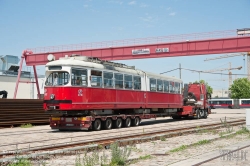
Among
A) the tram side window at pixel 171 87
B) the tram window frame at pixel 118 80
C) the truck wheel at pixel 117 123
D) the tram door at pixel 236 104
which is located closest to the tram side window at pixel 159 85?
the tram side window at pixel 171 87

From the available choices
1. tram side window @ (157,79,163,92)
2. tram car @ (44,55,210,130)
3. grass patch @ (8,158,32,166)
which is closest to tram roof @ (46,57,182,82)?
tram car @ (44,55,210,130)

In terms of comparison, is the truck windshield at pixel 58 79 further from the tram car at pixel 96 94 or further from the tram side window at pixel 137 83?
the tram side window at pixel 137 83

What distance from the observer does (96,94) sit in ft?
60.6

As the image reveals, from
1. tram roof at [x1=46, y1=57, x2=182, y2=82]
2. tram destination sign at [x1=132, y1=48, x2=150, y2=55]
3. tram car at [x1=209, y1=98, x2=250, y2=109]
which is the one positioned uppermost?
tram destination sign at [x1=132, y1=48, x2=150, y2=55]

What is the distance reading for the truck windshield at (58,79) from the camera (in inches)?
677

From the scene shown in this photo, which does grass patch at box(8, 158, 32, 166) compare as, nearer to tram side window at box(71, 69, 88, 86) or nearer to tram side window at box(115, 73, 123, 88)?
tram side window at box(71, 69, 88, 86)

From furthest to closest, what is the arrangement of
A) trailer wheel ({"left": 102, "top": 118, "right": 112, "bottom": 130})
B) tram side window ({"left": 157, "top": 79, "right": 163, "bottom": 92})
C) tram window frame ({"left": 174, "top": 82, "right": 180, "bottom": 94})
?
tram window frame ({"left": 174, "top": 82, "right": 180, "bottom": 94}) < tram side window ({"left": 157, "top": 79, "right": 163, "bottom": 92}) < trailer wheel ({"left": 102, "top": 118, "right": 112, "bottom": 130})

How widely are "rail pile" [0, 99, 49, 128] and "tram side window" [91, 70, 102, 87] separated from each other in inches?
282

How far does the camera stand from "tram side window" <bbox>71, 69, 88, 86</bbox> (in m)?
17.3

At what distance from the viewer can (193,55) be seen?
34531 millimetres

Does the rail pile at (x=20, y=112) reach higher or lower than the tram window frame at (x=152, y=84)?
lower

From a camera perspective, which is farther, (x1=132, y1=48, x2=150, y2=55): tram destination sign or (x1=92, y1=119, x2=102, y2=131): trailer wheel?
(x1=132, y1=48, x2=150, y2=55): tram destination sign

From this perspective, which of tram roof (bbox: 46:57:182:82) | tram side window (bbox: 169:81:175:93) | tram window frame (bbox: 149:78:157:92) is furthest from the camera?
tram side window (bbox: 169:81:175:93)

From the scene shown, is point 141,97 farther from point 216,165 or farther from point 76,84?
point 216,165
